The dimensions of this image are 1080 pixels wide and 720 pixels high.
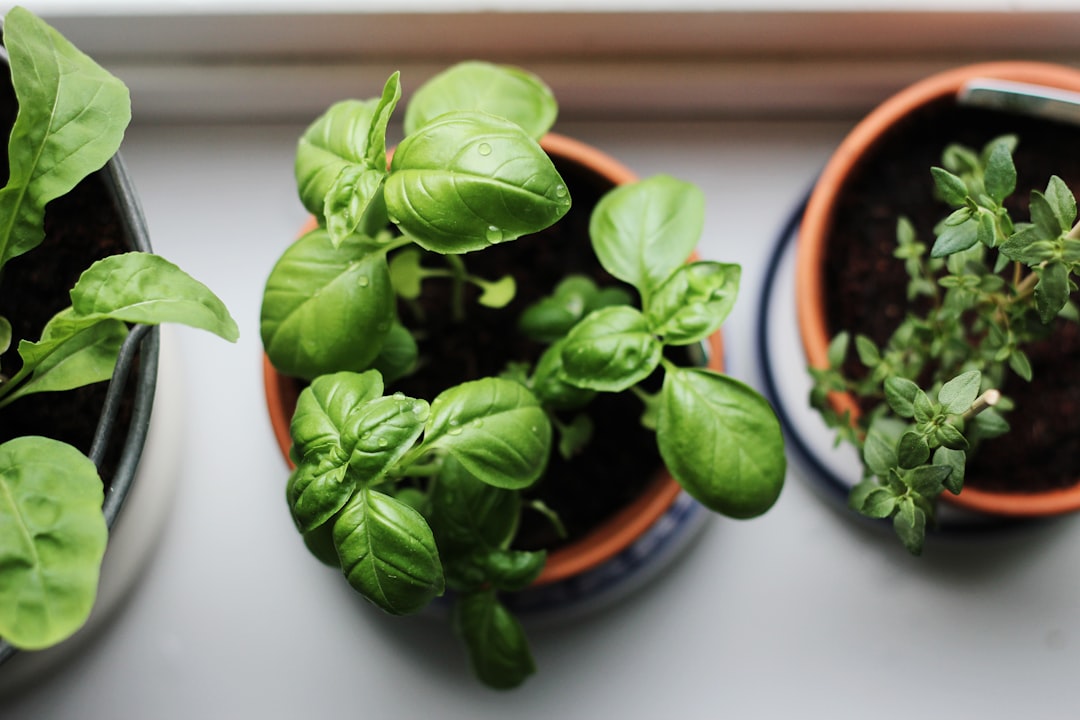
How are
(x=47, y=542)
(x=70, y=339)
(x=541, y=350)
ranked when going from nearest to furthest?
(x=47, y=542) < (x=70, y=339) < (x=541, y=350)

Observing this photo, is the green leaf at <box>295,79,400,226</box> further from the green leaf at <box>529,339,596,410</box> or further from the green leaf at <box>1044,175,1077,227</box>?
the green leaf at <box>1044,175,1077,227</box>

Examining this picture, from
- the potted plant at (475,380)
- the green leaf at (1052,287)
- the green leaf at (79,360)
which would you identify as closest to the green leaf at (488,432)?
the potted plant at (475,380)

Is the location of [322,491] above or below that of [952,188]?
below

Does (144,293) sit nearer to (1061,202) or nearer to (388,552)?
(388,552)

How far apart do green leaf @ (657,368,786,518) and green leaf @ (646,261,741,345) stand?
1.5 inches

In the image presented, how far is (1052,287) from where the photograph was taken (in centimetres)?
59

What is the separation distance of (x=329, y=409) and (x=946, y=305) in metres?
0.46

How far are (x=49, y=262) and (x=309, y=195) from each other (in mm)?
249

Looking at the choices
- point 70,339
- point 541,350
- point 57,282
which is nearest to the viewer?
point 70,339

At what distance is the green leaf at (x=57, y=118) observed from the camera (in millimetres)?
588

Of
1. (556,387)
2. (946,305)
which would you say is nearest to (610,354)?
(556,387)

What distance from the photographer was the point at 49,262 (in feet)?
2.46

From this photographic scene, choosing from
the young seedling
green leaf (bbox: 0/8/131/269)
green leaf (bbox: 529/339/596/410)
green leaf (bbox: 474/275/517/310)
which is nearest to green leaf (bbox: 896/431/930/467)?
the young seedling

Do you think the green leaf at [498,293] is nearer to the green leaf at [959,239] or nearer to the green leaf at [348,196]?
the green leaf at [348,196]
